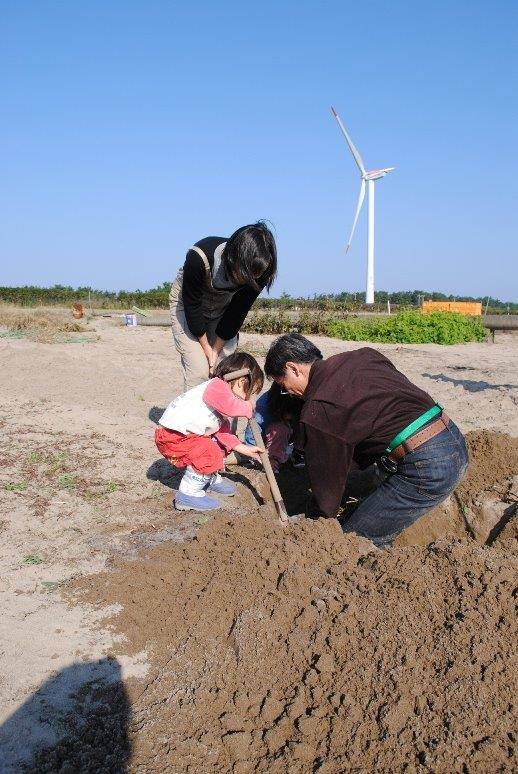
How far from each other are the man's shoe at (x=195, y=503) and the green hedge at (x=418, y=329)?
35.4 ft

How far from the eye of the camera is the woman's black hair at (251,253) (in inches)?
154

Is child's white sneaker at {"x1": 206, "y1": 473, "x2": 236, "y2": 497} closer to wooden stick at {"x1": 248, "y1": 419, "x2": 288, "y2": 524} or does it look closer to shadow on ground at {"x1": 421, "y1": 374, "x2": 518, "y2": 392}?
wooden stick at {"x1": 248, "y1": 419, "x2": 288, "y2": 524}

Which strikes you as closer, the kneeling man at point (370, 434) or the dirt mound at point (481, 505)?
the kneeling man at point (370, 434)

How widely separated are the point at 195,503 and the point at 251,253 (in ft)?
5.20

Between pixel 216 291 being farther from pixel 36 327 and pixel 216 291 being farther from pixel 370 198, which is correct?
pixel 370 198

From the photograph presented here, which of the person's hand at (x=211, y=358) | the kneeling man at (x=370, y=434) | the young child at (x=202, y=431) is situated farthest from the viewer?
the person's hand at (x=211, y=358)

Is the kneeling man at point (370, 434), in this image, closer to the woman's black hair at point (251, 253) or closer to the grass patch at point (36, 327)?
the woman's black hair at point (251, 253)

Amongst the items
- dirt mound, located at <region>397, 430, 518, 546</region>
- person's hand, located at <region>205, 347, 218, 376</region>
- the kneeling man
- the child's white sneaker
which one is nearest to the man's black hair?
the kneeling man

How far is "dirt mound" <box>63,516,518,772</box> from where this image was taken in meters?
2.01

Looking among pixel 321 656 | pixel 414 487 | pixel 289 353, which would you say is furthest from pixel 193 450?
pixel 321 656

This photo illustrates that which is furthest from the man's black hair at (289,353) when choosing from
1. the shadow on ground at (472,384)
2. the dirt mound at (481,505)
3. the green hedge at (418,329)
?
the green hedge at (418,329)

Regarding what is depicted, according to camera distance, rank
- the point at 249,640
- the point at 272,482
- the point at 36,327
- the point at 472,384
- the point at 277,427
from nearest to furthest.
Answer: the point at 249,640 → the point at 272,482 → the point at 277,427 → the point at 472,384 → the point at 36,327

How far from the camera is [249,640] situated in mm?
2516

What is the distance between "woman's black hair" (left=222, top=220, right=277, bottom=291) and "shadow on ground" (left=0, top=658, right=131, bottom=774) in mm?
2357
